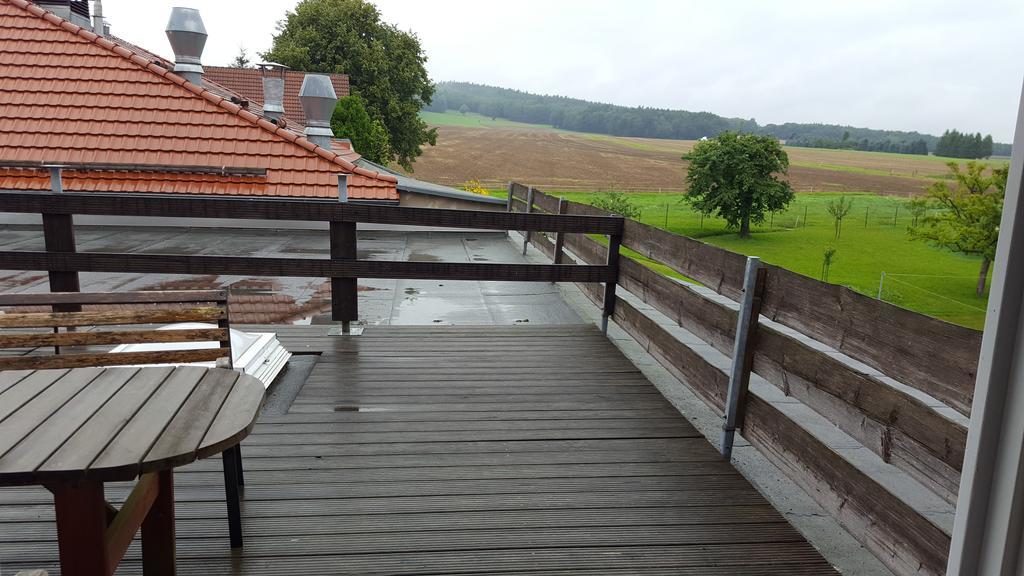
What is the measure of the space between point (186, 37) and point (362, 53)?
88.6 ft

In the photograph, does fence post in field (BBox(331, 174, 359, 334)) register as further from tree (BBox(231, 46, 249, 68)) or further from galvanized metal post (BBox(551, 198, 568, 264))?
tree (BBox(231, 46, 249, 68))

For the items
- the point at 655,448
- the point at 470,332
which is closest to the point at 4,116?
the point at 470,332

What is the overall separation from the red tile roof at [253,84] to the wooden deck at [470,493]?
25.2 metres

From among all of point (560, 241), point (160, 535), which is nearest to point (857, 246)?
point (560, 241)

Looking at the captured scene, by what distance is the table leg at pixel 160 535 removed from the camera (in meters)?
2.07

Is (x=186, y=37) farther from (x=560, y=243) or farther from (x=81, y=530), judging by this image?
(x=81, y=530)

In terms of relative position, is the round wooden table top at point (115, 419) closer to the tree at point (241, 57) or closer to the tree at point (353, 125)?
the tree at point (353, 125)

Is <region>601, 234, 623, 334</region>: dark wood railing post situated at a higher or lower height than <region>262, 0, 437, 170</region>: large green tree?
lower

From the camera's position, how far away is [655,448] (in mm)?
3371

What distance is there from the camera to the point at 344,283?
17.0 feet

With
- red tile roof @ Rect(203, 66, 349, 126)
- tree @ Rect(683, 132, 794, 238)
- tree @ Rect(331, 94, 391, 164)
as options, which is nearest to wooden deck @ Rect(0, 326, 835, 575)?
tree @ Rect(331, 94, 391, 164)

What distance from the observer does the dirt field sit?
6228cm

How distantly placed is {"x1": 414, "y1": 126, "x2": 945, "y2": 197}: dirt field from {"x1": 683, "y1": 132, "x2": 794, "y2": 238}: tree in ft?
31.6

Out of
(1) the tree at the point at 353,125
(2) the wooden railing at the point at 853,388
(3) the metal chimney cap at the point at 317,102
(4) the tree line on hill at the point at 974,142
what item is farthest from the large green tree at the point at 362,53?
(2) the wooden railing at the point at 853,388
